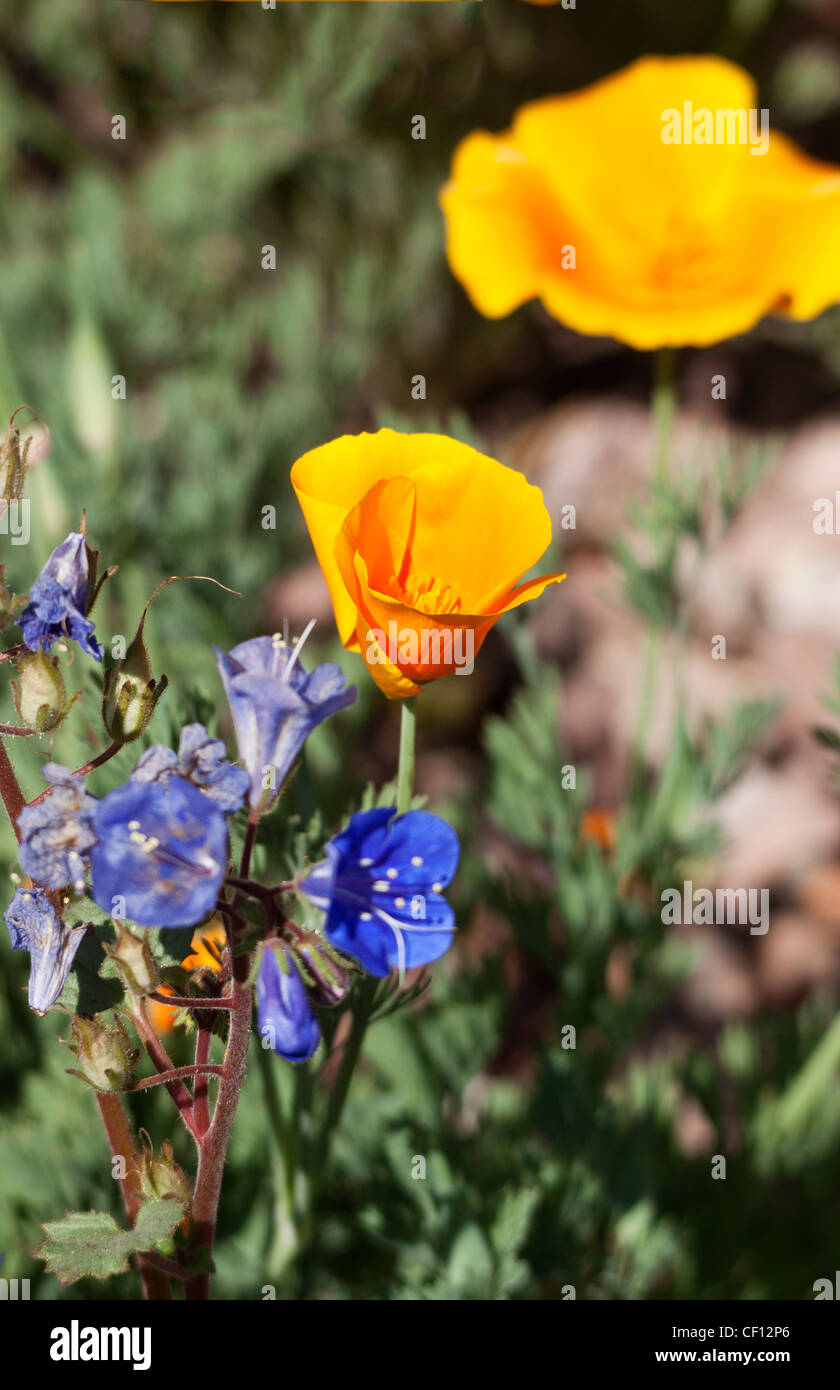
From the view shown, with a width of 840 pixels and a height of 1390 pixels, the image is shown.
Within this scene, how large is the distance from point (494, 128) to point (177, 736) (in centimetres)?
210

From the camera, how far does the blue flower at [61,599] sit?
699 mm

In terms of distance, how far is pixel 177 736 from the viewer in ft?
2.97

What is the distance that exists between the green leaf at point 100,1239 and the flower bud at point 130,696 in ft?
0.94

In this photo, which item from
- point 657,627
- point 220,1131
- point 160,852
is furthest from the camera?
point 657,627

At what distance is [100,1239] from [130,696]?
336 millimetres

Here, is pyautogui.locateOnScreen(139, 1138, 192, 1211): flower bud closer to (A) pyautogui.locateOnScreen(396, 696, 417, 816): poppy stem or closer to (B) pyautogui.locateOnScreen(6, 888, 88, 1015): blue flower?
(B) pyautogui.locateOnScreen(6, 888, 88, 1015): blue flower

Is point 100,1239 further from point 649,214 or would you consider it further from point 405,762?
point 649,214

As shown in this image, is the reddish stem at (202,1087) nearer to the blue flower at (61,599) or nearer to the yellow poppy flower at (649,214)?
the blue flower at (61,599)

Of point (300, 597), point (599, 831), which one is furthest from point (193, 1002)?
point (300, 597)

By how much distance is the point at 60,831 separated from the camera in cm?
62

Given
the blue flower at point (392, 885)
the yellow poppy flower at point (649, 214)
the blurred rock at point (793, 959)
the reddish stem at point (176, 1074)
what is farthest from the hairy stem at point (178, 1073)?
the blurred rock at point (793, 959)

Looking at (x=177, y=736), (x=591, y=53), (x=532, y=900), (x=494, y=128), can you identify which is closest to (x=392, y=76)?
(x=494, y=128)

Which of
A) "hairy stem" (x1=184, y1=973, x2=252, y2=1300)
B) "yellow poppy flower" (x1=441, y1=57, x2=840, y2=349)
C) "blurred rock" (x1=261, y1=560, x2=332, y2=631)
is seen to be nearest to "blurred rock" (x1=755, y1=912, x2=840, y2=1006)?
"blurred rock" (x1=261, y1=560, x2=332, y2=631)
